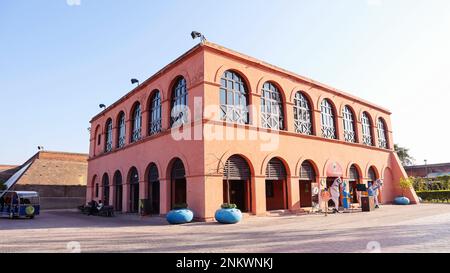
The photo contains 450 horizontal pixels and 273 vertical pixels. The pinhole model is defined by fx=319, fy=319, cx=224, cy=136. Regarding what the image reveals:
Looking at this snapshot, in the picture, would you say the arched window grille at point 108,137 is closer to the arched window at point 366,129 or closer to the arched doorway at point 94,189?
the arched doorway at point 94,189

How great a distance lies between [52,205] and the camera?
3562cm

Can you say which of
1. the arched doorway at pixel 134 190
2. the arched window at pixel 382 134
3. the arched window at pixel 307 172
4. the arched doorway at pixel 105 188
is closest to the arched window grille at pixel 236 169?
the arched window at pixel 307 172

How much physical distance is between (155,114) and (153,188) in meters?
4.93

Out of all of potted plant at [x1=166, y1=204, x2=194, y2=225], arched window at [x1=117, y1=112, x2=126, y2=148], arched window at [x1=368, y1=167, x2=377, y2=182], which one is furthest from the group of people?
arched window at [x1=117, y1=112, x2=126, y2=148]

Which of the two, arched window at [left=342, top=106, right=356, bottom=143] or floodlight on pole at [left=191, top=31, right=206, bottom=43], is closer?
floodlight on pole at [left=191, top=31, right=206, bottom=43]

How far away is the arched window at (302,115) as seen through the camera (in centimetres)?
2150

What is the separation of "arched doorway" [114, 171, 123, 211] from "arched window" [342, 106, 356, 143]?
59.8ft

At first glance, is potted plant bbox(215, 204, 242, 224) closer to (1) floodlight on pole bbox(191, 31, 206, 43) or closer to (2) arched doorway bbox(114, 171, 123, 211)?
(1) floodlight on pole bbox(191, 31, 206, 43)

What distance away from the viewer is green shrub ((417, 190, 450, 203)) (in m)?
30.1

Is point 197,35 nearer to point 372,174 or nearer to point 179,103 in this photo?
point 179,103

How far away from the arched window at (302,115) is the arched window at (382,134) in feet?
35.7
